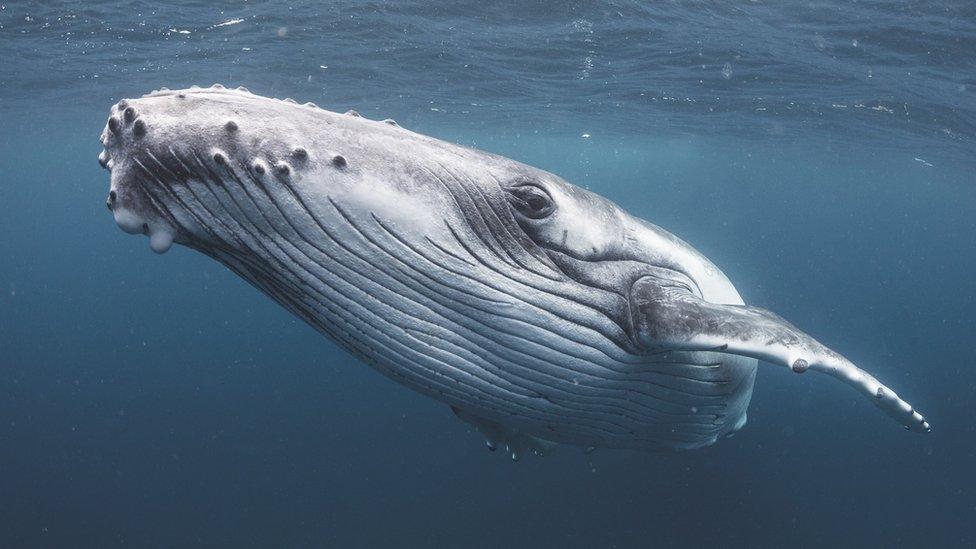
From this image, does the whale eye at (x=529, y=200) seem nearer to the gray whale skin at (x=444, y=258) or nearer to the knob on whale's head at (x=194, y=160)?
the gray whale skin at (x=444, y=258)

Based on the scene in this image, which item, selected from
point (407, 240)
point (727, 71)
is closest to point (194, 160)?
point (407, 240)

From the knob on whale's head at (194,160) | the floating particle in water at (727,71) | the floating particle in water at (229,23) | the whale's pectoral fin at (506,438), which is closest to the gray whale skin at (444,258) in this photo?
the knob on whale's head at (194,160)

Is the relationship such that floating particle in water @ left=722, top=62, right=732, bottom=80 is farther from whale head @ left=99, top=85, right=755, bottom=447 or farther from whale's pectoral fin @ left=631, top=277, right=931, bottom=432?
whale's pectoral fin @ left=631, top=277, right=931, bottom=432

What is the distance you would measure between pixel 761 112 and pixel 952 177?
2589 centimetres

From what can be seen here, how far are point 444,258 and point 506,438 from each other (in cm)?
298

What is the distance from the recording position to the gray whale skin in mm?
2816

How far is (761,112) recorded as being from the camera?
30.6 m

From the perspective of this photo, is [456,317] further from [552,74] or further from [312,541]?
[552,74]

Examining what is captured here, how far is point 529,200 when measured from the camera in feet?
12.1

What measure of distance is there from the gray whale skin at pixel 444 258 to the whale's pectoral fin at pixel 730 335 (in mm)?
11

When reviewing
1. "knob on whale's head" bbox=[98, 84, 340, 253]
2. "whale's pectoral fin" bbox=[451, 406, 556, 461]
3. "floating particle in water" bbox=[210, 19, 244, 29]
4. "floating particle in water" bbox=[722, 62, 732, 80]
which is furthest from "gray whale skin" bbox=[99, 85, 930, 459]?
"floating particle in water" bbox=[722, 62, 732, 80]

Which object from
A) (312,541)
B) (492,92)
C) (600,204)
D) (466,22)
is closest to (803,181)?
(492,92)

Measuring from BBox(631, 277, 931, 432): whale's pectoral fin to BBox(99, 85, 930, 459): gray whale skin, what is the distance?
0.01 m

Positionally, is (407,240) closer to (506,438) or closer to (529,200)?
(529,200)
